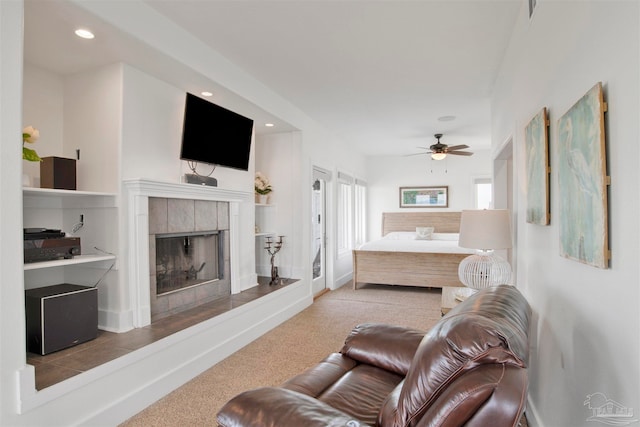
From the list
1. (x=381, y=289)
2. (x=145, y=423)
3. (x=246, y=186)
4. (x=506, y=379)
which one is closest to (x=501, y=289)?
(x=506, y=379)

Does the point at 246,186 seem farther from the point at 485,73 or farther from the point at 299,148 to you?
the point at 485,73

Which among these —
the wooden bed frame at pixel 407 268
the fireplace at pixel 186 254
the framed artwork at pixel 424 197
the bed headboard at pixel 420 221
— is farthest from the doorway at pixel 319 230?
the framed artwork at pixel 424 197

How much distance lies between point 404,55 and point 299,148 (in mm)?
2066

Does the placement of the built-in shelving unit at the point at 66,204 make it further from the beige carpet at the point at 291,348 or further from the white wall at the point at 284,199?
the white wall at the point at 284,199

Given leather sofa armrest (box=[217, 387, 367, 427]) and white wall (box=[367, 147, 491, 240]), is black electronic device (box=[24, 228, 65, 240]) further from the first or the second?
white wall (box=[367, 147, 491, 240])

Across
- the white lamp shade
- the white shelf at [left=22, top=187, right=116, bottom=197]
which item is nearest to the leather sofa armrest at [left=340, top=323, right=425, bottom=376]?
the white lamp shade

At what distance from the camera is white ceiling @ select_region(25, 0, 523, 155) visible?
2.42 meters

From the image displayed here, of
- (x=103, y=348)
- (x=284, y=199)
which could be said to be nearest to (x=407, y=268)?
(x=284, y=199)

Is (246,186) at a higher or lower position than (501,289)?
higher

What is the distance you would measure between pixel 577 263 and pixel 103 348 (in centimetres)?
276

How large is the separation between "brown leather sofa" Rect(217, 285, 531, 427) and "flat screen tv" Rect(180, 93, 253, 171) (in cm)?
230

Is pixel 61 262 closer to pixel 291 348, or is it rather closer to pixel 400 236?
pixel 291 348

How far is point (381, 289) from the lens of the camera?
244 inches

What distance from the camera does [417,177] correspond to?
8164 mm
